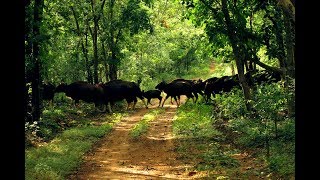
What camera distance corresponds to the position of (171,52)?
52.0 metres

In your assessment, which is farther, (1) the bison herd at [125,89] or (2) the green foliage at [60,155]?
(1) the bison herd at [125,89]

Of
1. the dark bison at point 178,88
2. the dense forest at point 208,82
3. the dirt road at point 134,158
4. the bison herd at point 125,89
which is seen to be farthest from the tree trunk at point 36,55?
the dark bison at point 178,88

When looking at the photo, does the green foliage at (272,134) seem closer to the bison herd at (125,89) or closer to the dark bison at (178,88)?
the bison herd at (125,89)

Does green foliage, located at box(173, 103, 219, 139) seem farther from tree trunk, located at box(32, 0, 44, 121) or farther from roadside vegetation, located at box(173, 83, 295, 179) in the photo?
tree trunk, located at box(32, 0, 44, 121)

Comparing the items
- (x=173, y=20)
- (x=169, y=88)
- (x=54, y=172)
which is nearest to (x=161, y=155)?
(x=54, y=172)

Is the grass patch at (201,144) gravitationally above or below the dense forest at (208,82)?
below

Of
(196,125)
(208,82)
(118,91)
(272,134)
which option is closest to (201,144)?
(272,134)

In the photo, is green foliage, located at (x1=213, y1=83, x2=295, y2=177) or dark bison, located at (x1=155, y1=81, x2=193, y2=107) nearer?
green foliage, located at (x1=213, y1=83, x2=295, y2=177)

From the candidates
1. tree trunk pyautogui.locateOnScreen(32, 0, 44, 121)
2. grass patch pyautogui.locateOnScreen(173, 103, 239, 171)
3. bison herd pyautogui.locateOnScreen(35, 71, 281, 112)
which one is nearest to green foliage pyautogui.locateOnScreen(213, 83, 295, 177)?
grass patch pyautogui.locateOnScreen(173, 103, 239, 171)

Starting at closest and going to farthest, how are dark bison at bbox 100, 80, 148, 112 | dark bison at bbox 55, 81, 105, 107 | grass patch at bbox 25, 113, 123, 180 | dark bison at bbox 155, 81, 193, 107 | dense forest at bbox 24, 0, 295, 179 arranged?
1. grass patch at bbox 25, 113, 123, 180
2. dense forest at bbox 24, 0, 295, 179
3. dark bison at bbox 55, 81, 105, 107
4. dark bison at bbox 100, 80, 148, 112
5. dark bison at bbox 155, 81, 193, 107

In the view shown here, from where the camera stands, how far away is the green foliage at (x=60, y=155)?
10.5 metres

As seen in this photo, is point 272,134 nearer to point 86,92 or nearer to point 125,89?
point 86,92

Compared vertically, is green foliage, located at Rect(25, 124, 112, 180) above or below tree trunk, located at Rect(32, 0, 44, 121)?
below

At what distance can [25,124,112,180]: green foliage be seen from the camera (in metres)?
10.5
